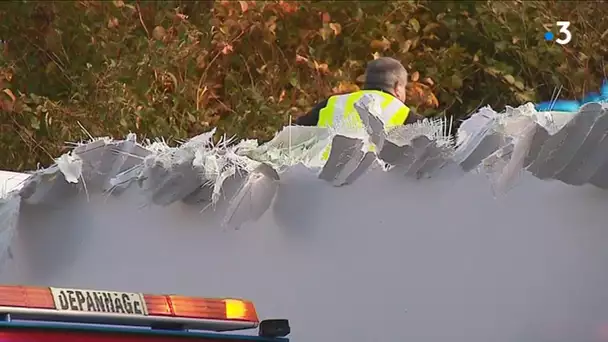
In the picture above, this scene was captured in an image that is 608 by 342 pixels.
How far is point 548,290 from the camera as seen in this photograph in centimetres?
480

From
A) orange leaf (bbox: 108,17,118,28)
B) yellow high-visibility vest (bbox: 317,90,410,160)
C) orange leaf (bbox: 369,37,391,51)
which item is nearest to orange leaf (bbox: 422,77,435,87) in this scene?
orange leaf (bbox: 369,37,391,51)

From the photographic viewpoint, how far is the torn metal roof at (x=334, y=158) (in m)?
4.61

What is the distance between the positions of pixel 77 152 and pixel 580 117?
2.38m

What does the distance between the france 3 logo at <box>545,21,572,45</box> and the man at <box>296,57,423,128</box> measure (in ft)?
9.29

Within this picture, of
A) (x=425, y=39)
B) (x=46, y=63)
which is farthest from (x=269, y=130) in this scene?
(x=46, y=63)

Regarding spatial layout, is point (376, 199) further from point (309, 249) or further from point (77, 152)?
point (77, 152)

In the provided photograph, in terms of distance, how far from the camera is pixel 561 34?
9.69 metres

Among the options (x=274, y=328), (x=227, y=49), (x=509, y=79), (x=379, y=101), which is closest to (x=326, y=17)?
(x=227, y=49)

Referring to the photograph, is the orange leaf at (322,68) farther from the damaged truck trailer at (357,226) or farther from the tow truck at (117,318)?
the tow truck at (117,318)

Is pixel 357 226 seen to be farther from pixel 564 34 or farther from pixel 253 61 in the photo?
pixel 253 61

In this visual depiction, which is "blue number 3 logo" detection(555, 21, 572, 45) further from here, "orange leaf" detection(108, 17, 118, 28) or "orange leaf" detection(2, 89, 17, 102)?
"orange leaf" detection(2, 89, 17, 102)

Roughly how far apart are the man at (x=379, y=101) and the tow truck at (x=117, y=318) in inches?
69.3

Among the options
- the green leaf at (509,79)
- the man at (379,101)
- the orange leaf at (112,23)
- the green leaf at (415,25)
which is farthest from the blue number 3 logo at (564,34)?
the orange leaf at (112,23)

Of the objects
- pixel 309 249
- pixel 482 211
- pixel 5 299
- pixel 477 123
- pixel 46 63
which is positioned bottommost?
pixel 46 63
